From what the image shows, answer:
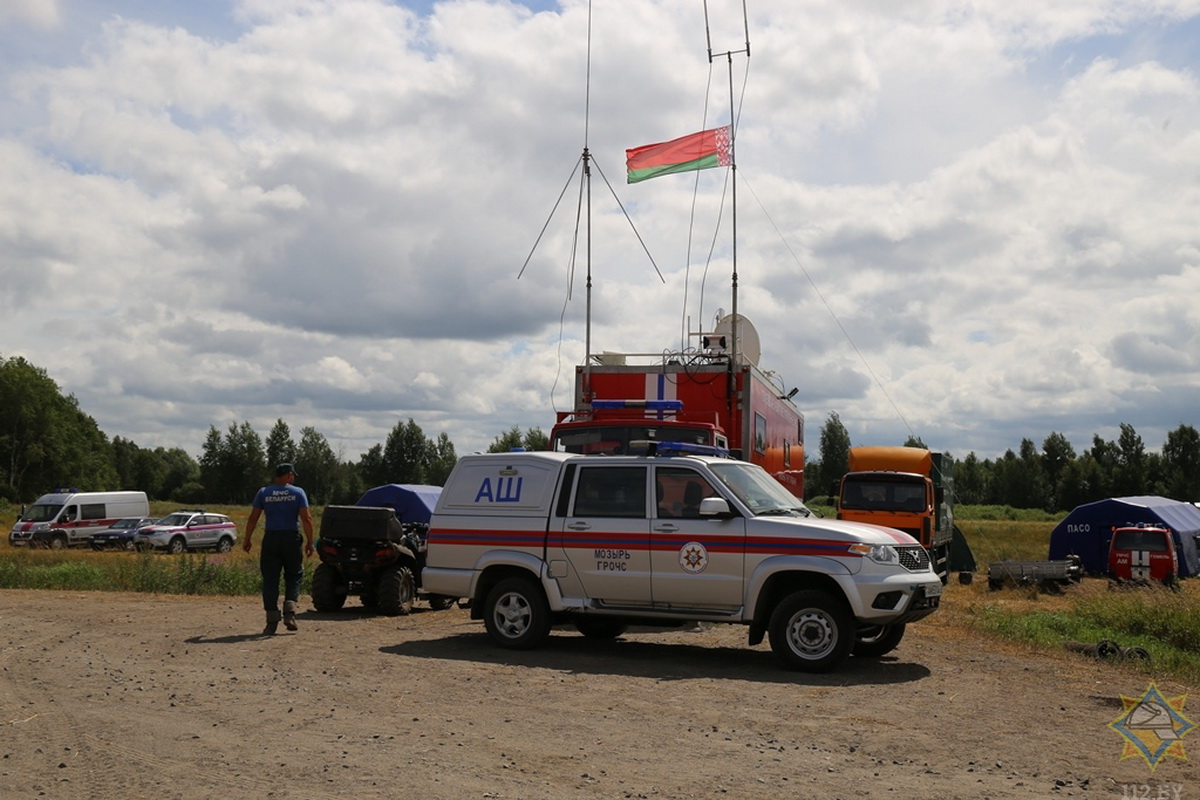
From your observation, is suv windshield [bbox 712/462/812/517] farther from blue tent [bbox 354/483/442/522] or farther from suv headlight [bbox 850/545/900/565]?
blue tent [bbox 354/483/442/522]

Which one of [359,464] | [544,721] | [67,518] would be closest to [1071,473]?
[359,464]

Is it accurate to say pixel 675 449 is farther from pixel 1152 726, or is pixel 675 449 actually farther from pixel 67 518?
pixel 67 518

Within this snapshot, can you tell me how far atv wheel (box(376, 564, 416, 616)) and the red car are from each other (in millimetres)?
16911

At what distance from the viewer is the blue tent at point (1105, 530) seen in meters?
29.8

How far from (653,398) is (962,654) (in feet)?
19.9

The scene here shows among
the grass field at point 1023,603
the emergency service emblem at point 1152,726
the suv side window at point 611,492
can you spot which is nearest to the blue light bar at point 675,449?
the suv side window at point 611,492

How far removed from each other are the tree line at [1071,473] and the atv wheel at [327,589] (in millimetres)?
89721

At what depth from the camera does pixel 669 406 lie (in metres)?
15.4

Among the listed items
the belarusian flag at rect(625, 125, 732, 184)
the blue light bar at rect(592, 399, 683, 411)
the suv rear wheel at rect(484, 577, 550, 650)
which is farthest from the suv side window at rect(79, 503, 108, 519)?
the suv rear wheel at rect(484, 577, 550, 650)

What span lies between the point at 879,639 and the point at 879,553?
1.58 meters

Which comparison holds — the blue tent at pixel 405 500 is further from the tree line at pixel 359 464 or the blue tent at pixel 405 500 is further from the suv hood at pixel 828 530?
the tree line at pixel 359 464

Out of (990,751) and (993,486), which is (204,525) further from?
(993,486)

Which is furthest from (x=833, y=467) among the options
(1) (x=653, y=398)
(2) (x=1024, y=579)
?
(1) (x=653, y=398)

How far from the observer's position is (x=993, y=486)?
381 ft
